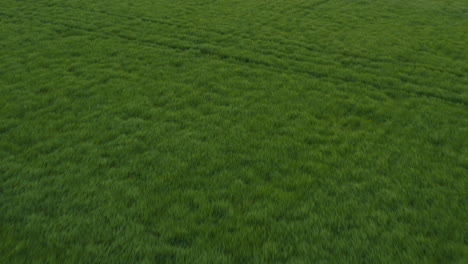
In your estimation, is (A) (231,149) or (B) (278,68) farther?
(B) (278,68)

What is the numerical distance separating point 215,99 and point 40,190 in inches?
135

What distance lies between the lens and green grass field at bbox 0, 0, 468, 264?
11.4 feet

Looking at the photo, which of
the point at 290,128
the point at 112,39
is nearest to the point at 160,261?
the point at 290,128

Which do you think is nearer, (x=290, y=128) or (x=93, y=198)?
(x=93, y=198)

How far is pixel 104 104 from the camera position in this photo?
6203 millimetres

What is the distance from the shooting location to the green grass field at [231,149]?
3475 millimetres

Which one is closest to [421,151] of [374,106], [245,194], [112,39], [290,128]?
[374,106]

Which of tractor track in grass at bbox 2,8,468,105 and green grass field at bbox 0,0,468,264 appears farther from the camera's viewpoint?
tractor track in grass at bbox 2,8,468,105

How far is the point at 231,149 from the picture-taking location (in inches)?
198

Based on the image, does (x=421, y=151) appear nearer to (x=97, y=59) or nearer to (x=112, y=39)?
(x=97, y=59)

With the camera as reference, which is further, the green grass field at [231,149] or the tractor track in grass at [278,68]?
the tractor track in grass at [278,68]

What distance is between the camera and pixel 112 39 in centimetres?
985

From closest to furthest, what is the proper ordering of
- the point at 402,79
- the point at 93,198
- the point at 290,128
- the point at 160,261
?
the point at 160,261 → the point at 93,198 → the point at 290,128 → the point at 402,79

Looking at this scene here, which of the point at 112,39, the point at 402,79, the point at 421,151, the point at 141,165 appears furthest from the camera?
the point at 112,39
